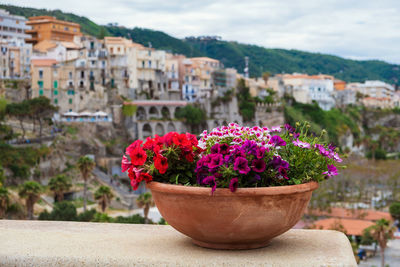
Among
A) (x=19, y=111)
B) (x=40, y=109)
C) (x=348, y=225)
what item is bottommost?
(x=348, y=225)

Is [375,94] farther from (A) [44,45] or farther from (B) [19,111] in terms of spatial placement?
(B) [19,111]

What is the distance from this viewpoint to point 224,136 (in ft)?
9.49

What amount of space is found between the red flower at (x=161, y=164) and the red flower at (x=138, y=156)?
8cm

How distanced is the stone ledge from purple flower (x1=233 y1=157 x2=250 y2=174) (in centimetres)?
43

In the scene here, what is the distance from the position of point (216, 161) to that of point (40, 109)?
147 ft

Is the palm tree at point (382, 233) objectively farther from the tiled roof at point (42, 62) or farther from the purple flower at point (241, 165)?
the tiled roof at point (42, 62)

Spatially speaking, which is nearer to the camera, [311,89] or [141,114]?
[141,114]

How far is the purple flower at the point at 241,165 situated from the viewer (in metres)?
2.61

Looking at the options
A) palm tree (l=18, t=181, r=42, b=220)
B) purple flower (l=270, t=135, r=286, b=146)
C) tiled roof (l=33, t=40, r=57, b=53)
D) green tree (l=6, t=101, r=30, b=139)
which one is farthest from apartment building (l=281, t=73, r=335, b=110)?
purple flower (l=270, t=135, r=286, b=146)

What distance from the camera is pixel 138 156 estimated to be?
2914mm

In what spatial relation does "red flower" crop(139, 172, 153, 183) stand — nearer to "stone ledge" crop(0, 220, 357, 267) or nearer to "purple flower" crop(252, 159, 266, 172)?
"stone ledge" crop(0, 220, 357, 267)

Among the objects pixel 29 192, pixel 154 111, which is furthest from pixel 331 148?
pixel 154 111

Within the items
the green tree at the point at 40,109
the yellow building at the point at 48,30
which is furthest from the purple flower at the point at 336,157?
the yellow building at the point at 48,30

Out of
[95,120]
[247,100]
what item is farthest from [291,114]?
[95,120]
